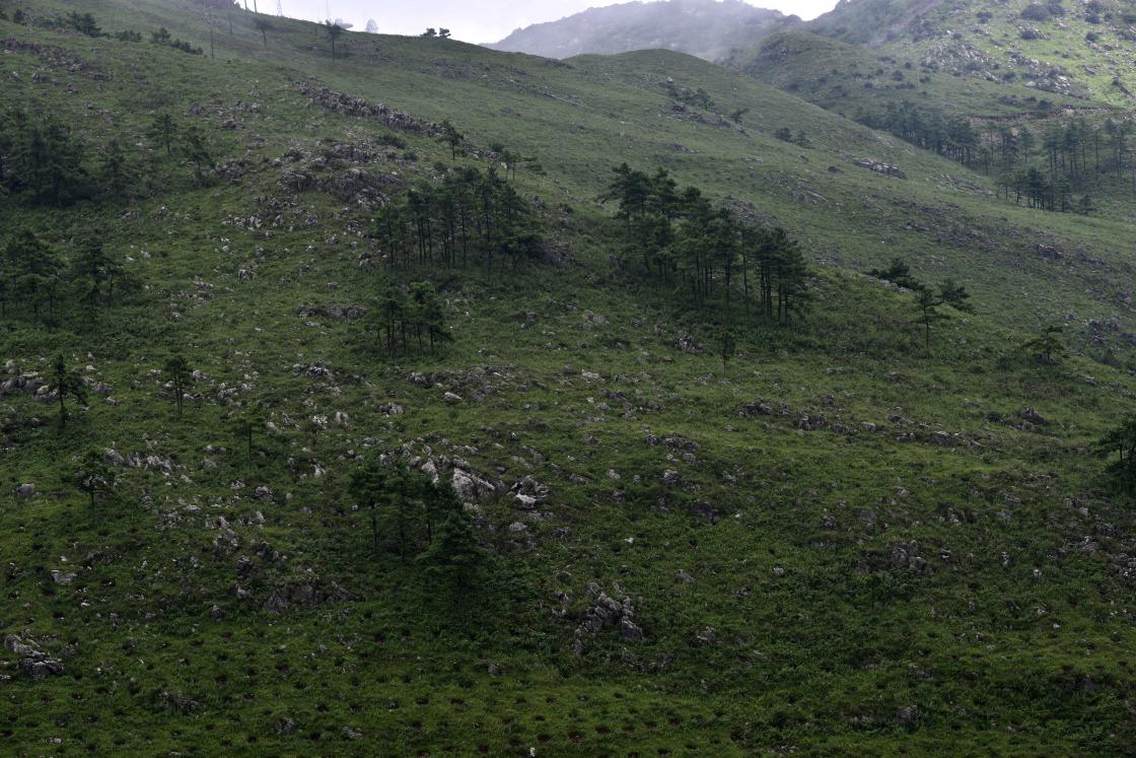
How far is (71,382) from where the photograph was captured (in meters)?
60.8

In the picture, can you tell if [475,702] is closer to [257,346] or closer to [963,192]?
[257,346]

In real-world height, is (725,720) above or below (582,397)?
below

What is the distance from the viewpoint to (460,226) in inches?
4016

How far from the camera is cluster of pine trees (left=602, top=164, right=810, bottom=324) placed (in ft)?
299

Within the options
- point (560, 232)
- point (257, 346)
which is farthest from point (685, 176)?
point (257, 346)

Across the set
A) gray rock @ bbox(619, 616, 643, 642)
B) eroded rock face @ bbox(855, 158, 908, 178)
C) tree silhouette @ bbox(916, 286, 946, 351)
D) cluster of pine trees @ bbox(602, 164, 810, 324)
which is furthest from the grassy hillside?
eroded rock face @ bbox(855, 158, 908, 178)

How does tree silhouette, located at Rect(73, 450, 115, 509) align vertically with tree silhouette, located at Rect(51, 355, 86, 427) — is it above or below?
below

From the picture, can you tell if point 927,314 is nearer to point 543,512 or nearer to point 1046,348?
point 1046,348

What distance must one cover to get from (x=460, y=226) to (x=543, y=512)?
53.8 meters

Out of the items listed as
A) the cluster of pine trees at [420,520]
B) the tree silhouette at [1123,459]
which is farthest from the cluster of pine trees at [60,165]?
the tree silhouette at [1123,459]

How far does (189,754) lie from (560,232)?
77699 mm

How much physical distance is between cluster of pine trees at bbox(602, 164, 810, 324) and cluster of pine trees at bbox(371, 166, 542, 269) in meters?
13.3

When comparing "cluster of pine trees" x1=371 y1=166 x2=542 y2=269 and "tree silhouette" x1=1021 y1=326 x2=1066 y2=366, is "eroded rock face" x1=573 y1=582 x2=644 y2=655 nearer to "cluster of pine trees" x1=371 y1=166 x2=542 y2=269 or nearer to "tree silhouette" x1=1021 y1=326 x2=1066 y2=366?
"cluster of pine trees" x1=371 y1=166 x2=542 y2=269

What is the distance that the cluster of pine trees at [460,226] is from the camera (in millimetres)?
93625
